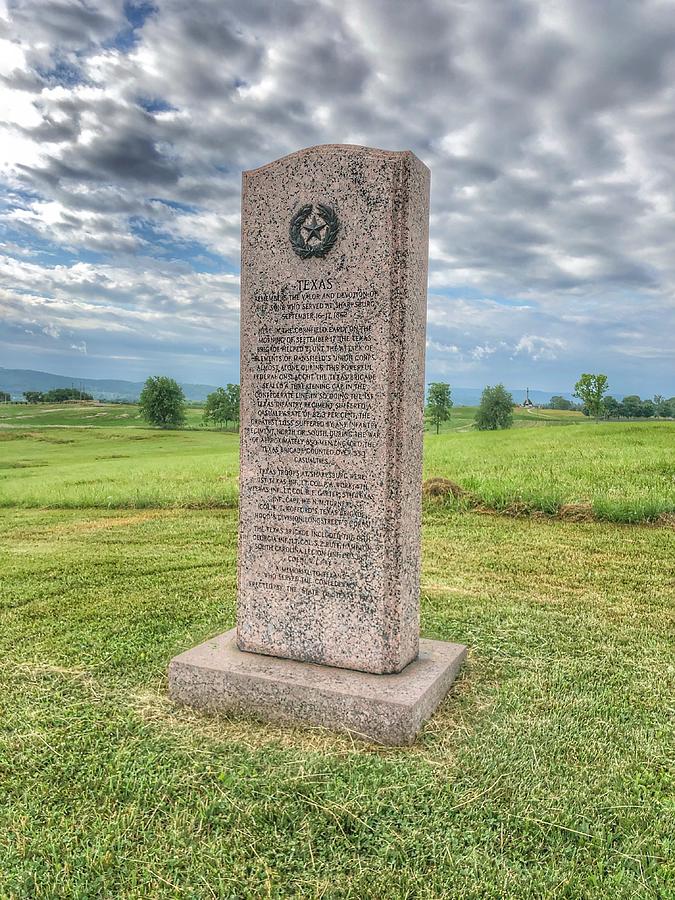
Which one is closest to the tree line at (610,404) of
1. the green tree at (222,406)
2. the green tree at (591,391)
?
the green tree at (591,391)

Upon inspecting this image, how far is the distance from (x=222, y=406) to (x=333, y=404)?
243 feet

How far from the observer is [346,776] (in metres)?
3.55

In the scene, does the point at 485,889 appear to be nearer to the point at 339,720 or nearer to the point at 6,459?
the point at 339,720

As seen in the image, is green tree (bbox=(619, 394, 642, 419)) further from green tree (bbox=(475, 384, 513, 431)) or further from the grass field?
the grass field

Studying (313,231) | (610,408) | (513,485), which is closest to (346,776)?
(313,231)

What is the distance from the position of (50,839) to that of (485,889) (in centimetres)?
201

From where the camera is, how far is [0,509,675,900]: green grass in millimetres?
2869

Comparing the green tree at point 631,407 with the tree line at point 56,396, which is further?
the green tree at point 631,407

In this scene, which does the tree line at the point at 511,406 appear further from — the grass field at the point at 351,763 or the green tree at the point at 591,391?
the grass field at the point at 351,763

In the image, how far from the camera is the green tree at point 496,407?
3452 inches

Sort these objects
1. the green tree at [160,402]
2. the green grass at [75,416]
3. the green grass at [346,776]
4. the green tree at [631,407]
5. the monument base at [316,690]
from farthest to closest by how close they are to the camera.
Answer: the green tree at [631,407], the green tree at [160,402], the green grass at [75,416], the monument base at [316,690], the green grass at [346,776]

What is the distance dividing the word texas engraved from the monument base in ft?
9.37

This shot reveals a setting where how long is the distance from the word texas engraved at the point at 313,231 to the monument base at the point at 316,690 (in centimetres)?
286

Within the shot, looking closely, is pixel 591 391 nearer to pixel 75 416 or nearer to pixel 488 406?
pixel 488 406
